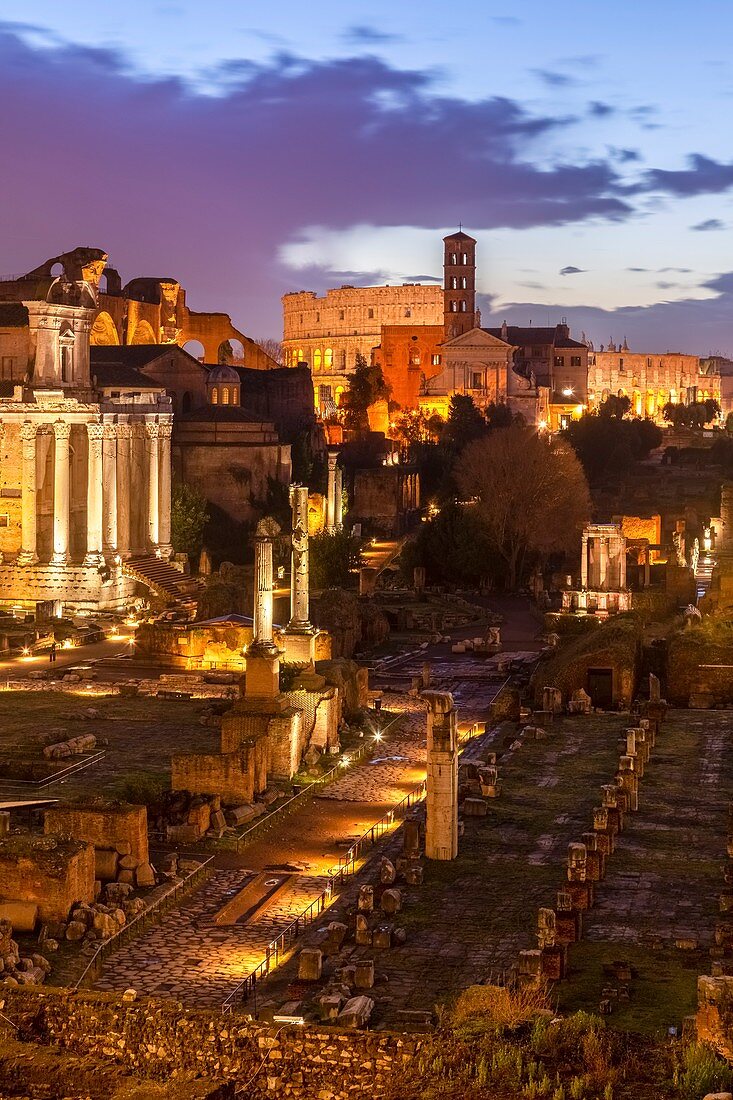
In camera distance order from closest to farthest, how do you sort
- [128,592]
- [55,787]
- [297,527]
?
[55,787]
[297,527]
[128,592]

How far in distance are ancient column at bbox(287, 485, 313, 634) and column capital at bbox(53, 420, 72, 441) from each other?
1566 centimetres

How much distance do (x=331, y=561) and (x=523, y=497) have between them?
11062mm

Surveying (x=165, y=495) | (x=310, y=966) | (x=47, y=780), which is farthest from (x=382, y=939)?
(x=165, y=495)

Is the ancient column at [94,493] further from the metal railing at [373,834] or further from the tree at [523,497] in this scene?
the metal railing at [373,834]

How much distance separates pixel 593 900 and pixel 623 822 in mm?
4270

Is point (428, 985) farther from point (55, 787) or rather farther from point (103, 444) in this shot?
point (103, 444)

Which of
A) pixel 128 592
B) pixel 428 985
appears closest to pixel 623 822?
pixel 428 985

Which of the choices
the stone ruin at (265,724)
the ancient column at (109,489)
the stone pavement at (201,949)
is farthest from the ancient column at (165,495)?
the stone pavement at (201,949)

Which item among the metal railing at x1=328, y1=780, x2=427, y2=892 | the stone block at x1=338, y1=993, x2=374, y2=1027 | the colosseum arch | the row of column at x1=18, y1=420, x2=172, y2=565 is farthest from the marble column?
the stone block at x1=338, y1=993, x2=374, y2=1027

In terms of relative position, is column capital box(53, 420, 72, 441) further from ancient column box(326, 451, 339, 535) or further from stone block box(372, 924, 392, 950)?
stone block box(372, 924, 392, 950)

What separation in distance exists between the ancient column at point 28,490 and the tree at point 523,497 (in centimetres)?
1742

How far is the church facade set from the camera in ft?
164

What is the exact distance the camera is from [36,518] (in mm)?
51719

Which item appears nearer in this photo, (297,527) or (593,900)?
(593,900)
